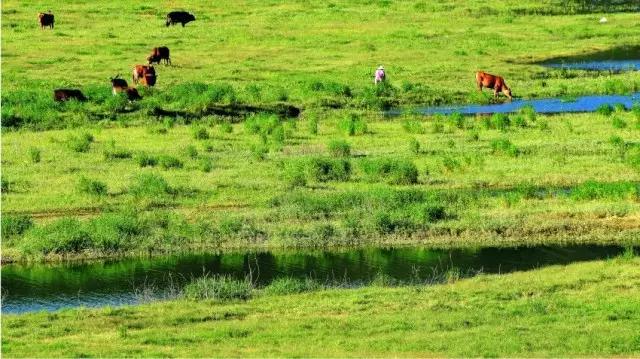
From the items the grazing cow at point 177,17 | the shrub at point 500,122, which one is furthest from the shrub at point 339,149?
the grazing cow at point 177,17

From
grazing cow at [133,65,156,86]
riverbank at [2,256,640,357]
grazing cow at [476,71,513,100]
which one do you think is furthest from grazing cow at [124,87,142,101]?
riverbank at [2,256,640,357]

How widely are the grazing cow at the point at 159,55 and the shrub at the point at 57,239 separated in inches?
953

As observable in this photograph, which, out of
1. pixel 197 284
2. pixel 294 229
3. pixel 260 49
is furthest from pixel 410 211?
pixel 260 49

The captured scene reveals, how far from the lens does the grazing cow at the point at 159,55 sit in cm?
5160

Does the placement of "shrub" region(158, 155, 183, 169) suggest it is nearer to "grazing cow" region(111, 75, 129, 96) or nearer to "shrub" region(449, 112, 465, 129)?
"shrub" region(449, 112, 465, 129)

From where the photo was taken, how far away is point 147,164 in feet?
115

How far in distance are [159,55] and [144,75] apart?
4.56 m

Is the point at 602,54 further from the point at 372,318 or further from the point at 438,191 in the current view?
the point at 372,318

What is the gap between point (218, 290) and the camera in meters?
22.8

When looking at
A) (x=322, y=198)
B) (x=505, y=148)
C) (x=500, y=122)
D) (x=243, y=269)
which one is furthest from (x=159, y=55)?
(x=243, y=269)

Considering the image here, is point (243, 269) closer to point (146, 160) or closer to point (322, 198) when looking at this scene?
point (322, 198)

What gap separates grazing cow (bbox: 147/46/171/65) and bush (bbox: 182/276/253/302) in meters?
29.0

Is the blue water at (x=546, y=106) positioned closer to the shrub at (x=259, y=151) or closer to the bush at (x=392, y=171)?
the shrub at (x=259, y=151)

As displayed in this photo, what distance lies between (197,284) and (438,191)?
9653 mm
